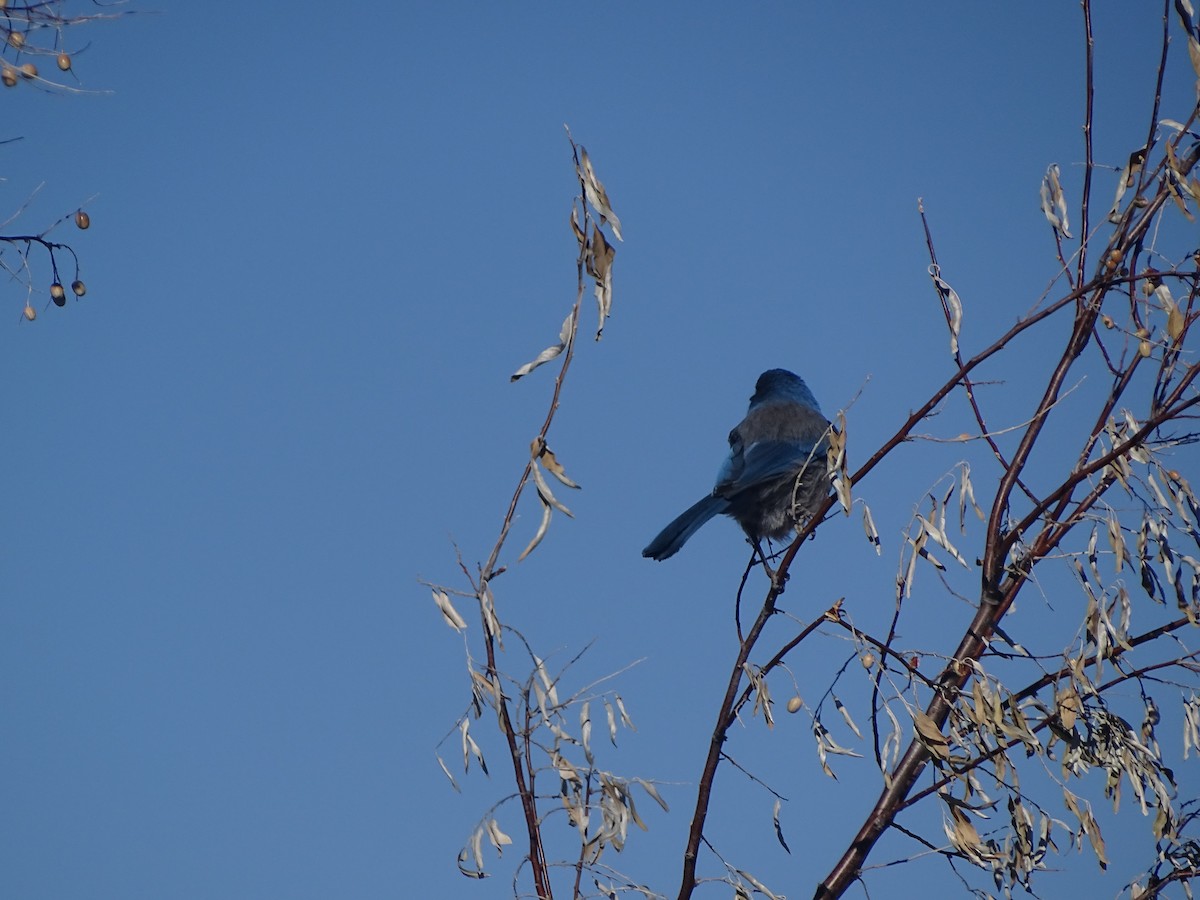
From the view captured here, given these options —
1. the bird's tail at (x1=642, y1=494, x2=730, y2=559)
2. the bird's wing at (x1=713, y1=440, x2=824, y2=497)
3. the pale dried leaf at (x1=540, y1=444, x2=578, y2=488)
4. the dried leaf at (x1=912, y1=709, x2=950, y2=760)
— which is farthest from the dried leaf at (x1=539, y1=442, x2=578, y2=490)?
the bird's wing at (x1=713, y1=440, x2=824, y2=497)

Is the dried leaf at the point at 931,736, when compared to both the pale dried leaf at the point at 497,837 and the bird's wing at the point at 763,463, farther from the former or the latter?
the bird's wing at the point at 763,463

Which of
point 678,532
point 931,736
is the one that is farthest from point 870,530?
point 678,532

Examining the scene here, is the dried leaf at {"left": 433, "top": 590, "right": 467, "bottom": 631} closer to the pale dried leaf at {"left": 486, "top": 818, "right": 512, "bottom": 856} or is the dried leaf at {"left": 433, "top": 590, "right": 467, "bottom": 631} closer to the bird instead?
the pale dried leaf at {"left": 486, "top": 818, "right": 512, "bottom": 856}

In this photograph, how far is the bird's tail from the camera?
3.68m

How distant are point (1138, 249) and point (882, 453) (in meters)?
0.68

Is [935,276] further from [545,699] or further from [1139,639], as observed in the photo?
[545,699]

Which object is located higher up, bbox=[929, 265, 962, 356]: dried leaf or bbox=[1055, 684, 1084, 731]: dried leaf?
bbox=[929, 265, 962, 356]: dried leaf

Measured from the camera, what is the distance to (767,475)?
15.4 feet

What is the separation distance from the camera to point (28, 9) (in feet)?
7.45

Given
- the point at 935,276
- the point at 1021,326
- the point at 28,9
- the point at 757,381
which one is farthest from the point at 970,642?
the point at 757,381

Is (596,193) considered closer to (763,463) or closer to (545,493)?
(545,493)

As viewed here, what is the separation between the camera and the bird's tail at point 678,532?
368cm

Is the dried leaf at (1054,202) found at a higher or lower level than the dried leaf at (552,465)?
higher

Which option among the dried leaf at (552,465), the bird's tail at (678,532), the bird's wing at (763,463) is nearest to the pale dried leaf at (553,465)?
the dried leaf at (552,465)
